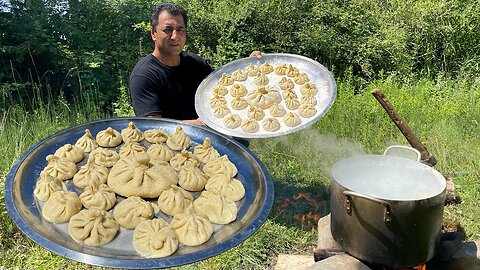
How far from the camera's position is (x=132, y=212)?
2322 mm

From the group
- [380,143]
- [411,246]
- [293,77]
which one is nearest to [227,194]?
[411,246]

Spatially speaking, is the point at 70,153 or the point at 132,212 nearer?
the point at 132,212

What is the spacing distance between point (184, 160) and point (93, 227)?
79 cm

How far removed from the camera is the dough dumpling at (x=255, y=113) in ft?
11.6

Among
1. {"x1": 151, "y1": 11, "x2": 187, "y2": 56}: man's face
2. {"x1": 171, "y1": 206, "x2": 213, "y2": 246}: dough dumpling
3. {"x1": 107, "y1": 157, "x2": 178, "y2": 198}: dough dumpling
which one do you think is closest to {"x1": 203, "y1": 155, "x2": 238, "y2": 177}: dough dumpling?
{"x1": 107, "y1": 157, "x2": 178, "y2": 198}: dough dumpling

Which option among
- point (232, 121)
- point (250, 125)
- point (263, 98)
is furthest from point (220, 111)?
point (263, 98)

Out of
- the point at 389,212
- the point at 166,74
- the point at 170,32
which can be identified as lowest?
the point at 389,212

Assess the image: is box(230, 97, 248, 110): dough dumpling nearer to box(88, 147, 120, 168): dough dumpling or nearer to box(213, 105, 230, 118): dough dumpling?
box(213, 105, 230, 118): dough dumpling

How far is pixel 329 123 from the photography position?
570 cm

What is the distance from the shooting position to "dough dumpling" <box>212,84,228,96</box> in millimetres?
3727

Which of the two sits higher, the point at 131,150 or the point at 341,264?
the point at 131,150

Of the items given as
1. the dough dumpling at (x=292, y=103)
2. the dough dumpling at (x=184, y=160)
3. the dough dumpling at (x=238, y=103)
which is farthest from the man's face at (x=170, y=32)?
the dough dumpling at (x=184, y=160)

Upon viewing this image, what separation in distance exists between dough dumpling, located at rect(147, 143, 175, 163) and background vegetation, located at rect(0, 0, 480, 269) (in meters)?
1.23

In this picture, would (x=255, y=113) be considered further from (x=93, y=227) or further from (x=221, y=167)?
(x=93, y=227)
